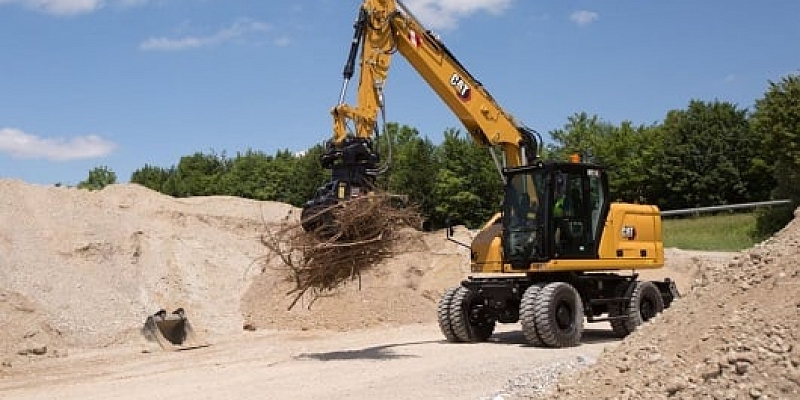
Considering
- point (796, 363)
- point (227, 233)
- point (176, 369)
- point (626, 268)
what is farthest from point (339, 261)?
point (227, 233)

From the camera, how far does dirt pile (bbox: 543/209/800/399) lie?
5.74m

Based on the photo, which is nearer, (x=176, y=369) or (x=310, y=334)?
(x=176, y=369)

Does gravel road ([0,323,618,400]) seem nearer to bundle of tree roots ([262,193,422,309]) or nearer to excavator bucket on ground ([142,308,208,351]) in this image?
excavator bucket on ground ([142,308,208,351])

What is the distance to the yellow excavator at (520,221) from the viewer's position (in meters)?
12.7

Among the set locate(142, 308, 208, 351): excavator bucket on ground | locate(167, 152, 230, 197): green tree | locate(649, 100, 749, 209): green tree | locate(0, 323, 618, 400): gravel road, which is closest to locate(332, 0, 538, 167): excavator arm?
locate(0, 323, 618, 400): gravel road

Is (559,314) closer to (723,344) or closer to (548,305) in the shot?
(548,305)

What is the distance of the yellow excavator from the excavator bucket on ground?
4975 millimetres

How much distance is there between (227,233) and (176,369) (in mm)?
11937

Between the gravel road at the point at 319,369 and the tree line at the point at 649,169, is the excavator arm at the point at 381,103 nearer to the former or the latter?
the gravel road at the point at 319,369

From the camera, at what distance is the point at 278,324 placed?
1869cm

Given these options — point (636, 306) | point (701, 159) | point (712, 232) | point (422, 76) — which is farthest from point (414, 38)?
point (701, 159)

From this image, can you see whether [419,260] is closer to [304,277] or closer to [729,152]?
[304,277]

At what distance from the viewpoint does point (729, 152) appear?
161 ft

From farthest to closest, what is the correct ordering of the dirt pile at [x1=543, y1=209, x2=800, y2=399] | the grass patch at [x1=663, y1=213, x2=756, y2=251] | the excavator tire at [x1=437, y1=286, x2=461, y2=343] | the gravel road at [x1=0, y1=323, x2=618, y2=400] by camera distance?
the grass patch at [x1=663, y1=213, x2=756, y2=251], the excavator tire at [x1=437, y1=286, x2=461, y2=343], the gravel road at [x1=0, y1=323, x2=618, y2=400], the dirt pile at [x1=543, y1=209, x2=800, y2=399]
